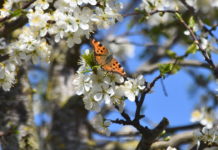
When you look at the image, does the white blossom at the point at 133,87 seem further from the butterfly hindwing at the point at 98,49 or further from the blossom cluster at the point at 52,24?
the blossom cluster at the point at 52,24

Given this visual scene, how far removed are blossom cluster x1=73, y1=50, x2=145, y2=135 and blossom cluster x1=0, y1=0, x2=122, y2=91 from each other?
197mm

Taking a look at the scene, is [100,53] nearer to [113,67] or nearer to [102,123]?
[113,67]

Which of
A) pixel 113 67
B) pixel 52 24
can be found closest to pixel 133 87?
pixel 113 67

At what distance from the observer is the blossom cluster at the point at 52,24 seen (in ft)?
7.64

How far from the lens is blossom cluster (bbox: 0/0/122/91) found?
2.33m

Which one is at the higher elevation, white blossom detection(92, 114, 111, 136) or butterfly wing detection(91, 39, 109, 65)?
butterfly wing detection(91, 39, 109, 65)

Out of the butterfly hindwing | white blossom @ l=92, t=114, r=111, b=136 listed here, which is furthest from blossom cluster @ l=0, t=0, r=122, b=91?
white blossom @ l=92, t=114, r=111, b=136

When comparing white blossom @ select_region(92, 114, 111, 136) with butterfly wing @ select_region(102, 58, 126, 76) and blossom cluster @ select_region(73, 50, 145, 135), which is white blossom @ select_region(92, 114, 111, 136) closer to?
blossom cluster @ select_region(73, 50, 145, 135)

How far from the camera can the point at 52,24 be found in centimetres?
244

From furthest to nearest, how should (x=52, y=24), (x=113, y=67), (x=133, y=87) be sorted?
(x=52, y=24) → (x=133, y=87) → (x=113, y=67)

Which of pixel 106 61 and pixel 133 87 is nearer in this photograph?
pixel 106 61

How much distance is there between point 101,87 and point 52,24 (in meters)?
0.50

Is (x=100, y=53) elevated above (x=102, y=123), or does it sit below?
above

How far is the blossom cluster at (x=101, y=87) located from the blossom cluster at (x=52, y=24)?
20 cm
